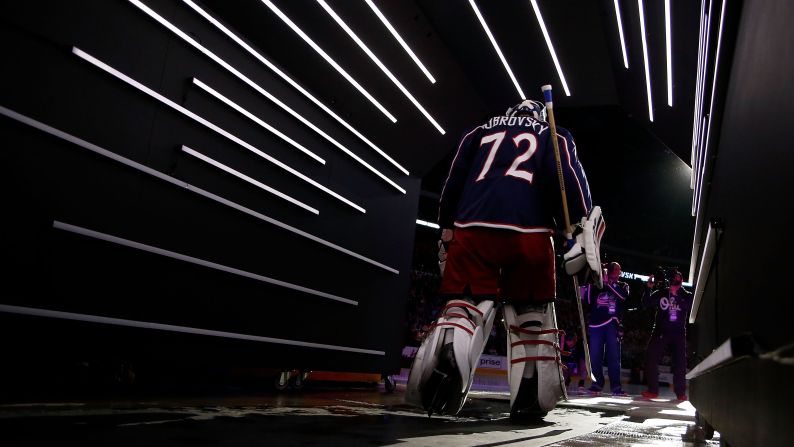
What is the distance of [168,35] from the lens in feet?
8.34

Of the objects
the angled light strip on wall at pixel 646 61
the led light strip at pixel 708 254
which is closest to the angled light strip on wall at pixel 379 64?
the angled light strip on wall at pixel 646 61

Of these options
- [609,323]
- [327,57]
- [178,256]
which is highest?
[327,57]

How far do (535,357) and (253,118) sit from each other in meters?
1.91

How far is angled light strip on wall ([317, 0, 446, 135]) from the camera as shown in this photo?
320 centimetres

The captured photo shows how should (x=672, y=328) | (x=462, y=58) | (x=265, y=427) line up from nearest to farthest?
(x=265, y=427) < (x=462, y=58) < (x=672, y=328)

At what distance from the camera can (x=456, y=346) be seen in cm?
230

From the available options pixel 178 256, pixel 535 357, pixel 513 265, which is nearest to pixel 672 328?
pixel 535 357

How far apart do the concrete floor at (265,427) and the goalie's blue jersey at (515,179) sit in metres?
0.90

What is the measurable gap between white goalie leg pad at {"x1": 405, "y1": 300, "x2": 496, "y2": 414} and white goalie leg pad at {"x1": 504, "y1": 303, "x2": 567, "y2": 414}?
0.28 meters

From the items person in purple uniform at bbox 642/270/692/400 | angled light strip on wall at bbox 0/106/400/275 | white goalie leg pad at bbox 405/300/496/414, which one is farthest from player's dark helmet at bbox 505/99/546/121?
person in purple uniform at bbox 642/270/692/400

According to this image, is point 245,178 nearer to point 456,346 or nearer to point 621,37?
point 456,346

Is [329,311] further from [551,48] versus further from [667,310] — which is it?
[667,310]

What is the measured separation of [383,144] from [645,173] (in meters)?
14.7

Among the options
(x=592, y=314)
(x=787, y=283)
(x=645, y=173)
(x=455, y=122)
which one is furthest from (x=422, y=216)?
(x=787, y=283)
